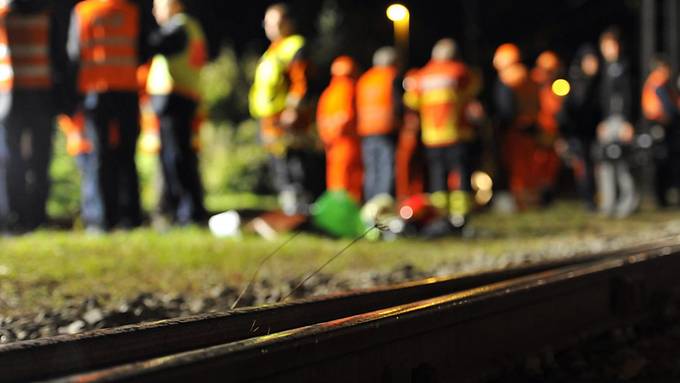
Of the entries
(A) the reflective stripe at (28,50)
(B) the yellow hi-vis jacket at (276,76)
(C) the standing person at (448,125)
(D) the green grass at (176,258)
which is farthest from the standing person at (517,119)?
(A) the reflective stripe at (28,50)

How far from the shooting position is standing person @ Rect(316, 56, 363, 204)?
10.7 m

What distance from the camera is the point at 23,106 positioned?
8.05 m

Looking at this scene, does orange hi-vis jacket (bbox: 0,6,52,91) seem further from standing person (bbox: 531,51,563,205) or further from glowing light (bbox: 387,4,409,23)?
standing person (bbox: 531,51,563,205)

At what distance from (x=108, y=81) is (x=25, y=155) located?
3.44 feet

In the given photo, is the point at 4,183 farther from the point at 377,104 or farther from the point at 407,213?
the point at 377,104

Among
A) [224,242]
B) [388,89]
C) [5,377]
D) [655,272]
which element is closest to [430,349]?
[5,377]

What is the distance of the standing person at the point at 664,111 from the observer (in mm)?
13547

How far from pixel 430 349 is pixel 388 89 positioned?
7.65 metres

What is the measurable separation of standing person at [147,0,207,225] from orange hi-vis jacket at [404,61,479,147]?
2.88 metres

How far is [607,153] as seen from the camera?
12586 mm

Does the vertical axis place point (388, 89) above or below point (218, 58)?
below

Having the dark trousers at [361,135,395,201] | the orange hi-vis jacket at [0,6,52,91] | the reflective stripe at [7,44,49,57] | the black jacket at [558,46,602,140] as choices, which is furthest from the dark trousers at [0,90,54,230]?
the black jacket at [558,46,602,140]

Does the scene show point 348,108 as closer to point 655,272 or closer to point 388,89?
point 388,89

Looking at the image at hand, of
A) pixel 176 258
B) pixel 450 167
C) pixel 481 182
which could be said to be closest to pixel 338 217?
pixel 450 167
